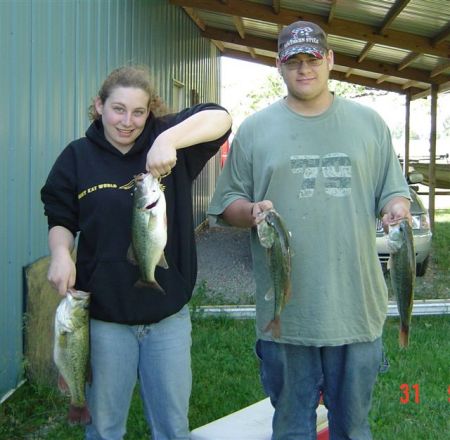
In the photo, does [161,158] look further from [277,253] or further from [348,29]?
[348,29]

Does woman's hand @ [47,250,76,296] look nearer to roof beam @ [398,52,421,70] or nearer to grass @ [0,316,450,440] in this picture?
grass @ [0,316,450,440]

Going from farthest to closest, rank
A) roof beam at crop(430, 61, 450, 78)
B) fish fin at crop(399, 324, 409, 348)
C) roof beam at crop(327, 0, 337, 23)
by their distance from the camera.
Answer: roof beam at crop(430, 61, 450, 78), roof beam at crop(327, 0, 337, 23), fish fin at crop(399, 324, 409, 348)

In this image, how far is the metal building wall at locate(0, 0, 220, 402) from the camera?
476 cm

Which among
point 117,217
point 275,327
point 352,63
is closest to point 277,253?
point 275,327

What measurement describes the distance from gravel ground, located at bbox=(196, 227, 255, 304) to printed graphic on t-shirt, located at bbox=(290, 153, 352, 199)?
518cm

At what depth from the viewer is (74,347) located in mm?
2900

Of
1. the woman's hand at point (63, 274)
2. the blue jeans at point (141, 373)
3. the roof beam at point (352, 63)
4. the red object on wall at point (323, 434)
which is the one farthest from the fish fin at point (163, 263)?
the roof beam at point (352, 63)

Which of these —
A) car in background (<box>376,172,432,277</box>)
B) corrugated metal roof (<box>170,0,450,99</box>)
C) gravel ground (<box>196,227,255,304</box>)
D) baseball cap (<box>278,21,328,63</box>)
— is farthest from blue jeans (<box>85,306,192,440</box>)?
car in background (<box>376,172,432,277</box>)

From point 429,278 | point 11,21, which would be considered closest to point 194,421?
point 11,21

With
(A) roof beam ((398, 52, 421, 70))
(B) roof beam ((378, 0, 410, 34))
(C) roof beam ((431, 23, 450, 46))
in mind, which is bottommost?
(C) roof beam ((431, 23, 450, 46))

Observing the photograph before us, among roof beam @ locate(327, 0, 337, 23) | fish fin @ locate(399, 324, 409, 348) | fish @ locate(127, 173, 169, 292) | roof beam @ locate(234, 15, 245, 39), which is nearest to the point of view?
fish @ locate(127, 173, 169, 292)

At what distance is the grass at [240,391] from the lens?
4594 mm

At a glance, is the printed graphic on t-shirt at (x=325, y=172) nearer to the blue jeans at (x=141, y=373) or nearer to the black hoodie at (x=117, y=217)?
the black hoodie at (x=117, y=217)

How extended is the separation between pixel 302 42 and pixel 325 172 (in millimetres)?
605
